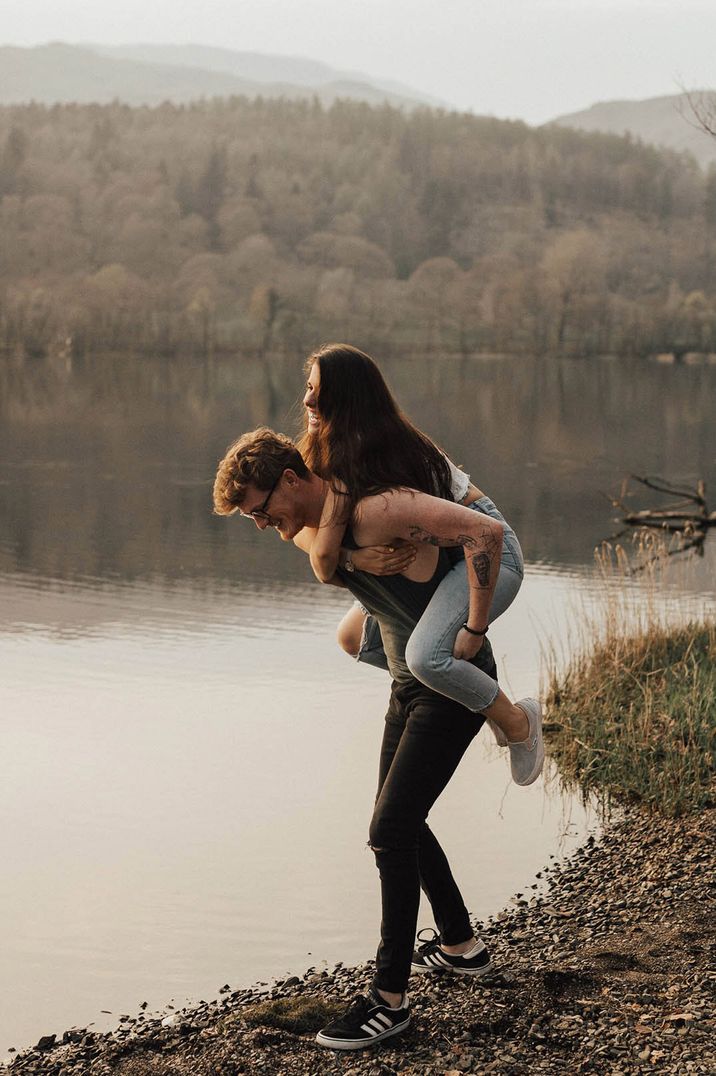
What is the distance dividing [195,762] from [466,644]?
4.48 m

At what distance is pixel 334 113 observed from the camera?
17288cm

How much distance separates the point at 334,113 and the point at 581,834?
575 ft

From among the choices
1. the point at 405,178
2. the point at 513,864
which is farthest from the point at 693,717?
the point at 405,178

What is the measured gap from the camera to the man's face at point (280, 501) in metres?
3.85

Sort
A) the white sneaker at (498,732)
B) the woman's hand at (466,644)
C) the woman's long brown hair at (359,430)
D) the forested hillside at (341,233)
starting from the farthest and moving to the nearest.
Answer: the forested hillside at (341,233) < the white sneaker at (498,732) < the woman's hand at (466,644) < the woman's long brown hair at (359,430)

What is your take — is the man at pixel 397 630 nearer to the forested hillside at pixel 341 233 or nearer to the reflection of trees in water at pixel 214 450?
the reflection of trees in water at pixel 214 450

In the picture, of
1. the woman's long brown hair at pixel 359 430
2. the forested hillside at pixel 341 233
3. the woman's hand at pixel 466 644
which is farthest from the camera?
the forested hillside at pixel 341 233

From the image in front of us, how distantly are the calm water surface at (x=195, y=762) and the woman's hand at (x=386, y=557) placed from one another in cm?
202

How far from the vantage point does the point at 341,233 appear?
5566 inches

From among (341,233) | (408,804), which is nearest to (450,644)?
(408,804)

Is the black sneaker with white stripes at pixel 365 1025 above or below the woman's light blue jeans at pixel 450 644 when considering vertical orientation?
below

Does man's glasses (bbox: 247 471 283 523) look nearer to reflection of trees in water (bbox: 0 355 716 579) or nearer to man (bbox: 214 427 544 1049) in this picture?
man (bbox: 214 427 544 1049)

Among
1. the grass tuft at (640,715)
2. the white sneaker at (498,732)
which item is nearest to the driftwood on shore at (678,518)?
the grass tuft at (640,715)

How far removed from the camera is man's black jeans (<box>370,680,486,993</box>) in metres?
3.95
